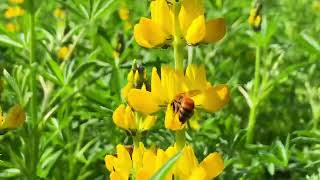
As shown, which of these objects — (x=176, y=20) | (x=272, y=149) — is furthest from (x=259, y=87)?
(x=176, y=20)

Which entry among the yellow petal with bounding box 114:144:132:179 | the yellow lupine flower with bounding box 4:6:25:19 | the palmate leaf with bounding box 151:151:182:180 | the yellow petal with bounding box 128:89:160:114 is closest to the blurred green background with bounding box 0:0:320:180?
the yellow lupine flower with bounding box 4:6:25:19

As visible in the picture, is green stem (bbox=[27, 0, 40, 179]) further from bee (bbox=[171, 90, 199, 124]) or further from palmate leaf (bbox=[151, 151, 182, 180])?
palmate leaf (bbox=[151, 151, 182, 180])

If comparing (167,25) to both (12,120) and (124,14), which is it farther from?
(124,14)

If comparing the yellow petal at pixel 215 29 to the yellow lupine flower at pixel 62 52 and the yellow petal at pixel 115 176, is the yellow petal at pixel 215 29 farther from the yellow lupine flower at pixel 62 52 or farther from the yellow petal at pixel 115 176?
the yellow lupine flower at pixel 62 52

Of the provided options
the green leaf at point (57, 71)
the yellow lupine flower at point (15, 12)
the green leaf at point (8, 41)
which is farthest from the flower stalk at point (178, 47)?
the yellow lupine flower at point (15, 12)

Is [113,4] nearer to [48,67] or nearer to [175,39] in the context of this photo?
[48,67]

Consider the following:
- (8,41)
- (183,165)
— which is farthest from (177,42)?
(8,41)
